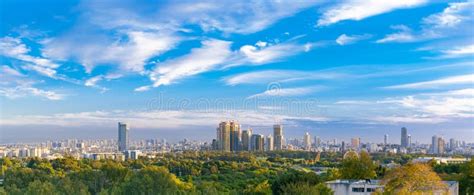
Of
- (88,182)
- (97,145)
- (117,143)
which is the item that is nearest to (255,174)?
(88,182)

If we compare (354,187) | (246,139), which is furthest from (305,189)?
(246,139)

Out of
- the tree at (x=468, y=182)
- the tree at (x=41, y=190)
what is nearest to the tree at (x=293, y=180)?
the tree at (x=468, y=182)

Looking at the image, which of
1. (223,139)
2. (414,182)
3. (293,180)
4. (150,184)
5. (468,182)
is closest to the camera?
(414,182)

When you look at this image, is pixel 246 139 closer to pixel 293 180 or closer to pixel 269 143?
pixel 269 143

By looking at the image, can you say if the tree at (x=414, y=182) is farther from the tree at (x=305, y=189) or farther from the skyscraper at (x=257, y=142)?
the skyscraper at (x=257, y=142)

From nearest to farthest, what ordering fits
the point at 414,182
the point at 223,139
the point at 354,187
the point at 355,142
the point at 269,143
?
the point at 414,182 < the point at 354,187 < the point at 223,139 < the point at 269,143 < the point at 355,142

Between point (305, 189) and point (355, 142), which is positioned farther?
point (355, 142)

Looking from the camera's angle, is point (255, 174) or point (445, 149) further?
point (445, 149)

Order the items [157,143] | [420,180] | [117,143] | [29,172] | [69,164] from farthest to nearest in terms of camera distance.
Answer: [157,143], [117,143], [69,164], [29,172], [420,180]

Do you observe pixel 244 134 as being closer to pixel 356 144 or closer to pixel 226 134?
pixel 226 134
